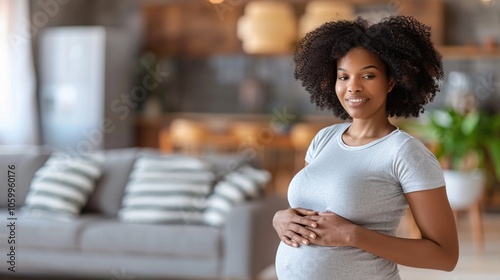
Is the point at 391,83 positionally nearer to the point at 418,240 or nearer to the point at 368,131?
the point at 368,131

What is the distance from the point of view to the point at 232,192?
4.32 meters

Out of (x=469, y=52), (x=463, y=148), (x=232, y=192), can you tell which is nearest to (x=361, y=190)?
(x=232, y=192)

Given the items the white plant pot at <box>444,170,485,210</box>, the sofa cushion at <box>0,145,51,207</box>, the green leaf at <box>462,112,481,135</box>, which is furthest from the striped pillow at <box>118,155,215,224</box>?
the green leaf at <box>462,112,481,135</box>

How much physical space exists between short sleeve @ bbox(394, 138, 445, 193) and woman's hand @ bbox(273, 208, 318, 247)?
0.18 m

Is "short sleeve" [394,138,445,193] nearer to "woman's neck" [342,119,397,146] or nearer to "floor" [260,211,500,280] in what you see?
"woman's neck" [342,119,397,146]

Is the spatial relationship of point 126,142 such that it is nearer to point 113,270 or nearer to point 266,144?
point 266,144

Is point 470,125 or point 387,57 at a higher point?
point 387,57

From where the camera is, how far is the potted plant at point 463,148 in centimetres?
534

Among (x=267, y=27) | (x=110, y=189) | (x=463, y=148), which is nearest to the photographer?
(x=110, y=189)

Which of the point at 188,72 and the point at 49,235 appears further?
the point at 188,72

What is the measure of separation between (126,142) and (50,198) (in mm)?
4358

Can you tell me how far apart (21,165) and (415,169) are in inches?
146

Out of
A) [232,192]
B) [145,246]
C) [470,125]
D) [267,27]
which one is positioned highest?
[267,27]

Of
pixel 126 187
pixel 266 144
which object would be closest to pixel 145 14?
pixel 266 144
